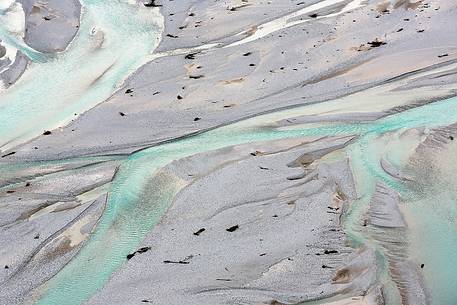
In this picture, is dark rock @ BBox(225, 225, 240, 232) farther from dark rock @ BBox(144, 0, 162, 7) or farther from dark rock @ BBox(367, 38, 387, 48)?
dark rock @ BBox(144, 0, 162, 7)

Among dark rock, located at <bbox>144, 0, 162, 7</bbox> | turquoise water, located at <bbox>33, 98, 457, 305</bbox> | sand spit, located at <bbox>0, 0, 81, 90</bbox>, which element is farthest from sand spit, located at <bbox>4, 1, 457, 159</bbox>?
sand spit, located at <bbox>0, 0, 81, 90</bbox>

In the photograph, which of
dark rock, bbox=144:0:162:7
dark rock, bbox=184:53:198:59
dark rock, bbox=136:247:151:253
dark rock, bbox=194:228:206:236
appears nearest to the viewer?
dark rock, bbox=136:247:151:253

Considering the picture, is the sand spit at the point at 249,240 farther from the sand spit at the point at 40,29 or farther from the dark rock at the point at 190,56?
the sand spit at the point at 40,29

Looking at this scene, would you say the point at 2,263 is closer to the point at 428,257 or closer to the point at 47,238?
the point at 47,238

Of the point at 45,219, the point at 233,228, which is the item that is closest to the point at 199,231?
the point at 233,228

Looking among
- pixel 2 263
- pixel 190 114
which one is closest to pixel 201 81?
pixel 190 114

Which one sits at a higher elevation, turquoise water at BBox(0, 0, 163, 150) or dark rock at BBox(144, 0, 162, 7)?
dark rock at BBox(144, 0, 162, 7)

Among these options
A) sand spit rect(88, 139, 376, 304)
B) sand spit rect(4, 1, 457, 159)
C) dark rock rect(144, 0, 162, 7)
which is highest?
dark rock rect(144, 0, 162, 7)

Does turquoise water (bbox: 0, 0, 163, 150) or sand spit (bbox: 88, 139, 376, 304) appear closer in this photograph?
sand spit (bbox: 88, 139, 376, 304)
